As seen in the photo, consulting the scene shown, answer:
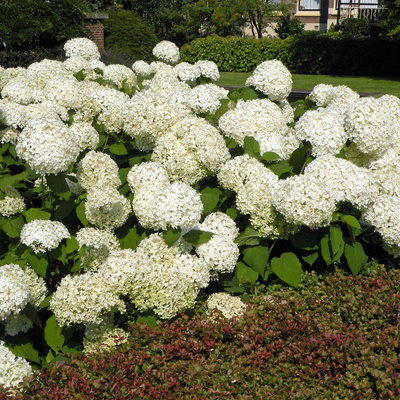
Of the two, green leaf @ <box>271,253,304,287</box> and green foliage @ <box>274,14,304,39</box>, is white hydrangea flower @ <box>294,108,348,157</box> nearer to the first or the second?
green leaf @ <box>271,253,304,287</box>

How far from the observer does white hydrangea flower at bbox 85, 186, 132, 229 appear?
343 centimetres

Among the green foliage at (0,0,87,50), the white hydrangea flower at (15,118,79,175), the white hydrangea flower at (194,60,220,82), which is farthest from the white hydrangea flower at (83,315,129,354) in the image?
the green foliage at (0,0,87,50)

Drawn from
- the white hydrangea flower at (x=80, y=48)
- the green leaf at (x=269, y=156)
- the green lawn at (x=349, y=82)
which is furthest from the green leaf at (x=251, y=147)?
the green lawn at (x=349, y=82)

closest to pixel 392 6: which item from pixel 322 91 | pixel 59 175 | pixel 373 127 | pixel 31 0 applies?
pixel 31 0

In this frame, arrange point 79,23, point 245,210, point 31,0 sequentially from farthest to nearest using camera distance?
point 79,23 → point 31,0 → point 245,210

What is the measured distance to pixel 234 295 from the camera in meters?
3.72

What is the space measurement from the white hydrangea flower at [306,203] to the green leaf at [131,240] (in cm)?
98

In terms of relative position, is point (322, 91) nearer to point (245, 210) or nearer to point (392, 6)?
point (245, 210)

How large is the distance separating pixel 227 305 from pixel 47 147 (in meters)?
1.40

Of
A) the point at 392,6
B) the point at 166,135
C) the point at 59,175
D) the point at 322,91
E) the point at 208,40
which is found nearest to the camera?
the point at 59,175

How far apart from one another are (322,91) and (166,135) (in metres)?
1.99

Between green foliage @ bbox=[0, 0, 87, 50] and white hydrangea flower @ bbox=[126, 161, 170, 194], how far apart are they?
522 inches

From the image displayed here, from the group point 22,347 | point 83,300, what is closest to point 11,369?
point 22,347

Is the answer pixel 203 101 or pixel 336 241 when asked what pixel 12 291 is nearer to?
pixel 336 241
